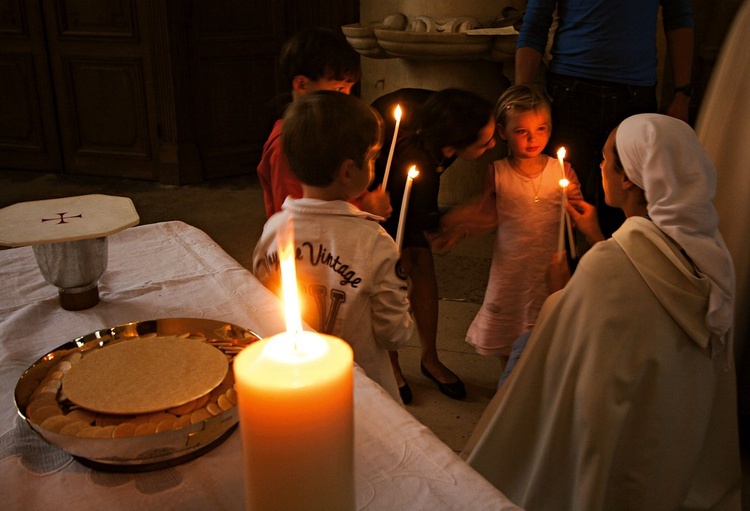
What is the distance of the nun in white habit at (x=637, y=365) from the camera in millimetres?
1489

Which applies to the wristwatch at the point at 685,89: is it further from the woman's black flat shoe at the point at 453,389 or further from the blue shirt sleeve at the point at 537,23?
the woman's black flat shoe at the point at 453,389

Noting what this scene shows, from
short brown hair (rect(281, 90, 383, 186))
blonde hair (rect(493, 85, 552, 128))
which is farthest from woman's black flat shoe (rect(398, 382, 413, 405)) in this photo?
short brown hair (rect(281, 90, 383, 186))

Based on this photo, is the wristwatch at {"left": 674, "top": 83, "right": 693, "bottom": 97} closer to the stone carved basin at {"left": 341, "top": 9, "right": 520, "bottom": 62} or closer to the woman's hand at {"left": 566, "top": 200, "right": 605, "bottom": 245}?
the woman's hand at {"left": 566, "top": 200, "right": 605, "bottom": 245}

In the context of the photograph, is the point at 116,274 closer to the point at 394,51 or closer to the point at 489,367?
the point at 489,367

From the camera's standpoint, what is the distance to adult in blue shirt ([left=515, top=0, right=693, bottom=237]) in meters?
2.79

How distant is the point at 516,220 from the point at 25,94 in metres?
4.39

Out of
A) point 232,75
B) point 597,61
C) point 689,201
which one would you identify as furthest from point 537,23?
point 232,75

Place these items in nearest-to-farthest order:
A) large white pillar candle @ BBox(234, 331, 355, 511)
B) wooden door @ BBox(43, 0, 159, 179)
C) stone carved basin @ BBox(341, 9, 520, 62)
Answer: large white pillar candle @ BBox(234, 331, 355, 511)
stone carved basin @ BBox(341, 9, 520, 62)
wooden door @ BBox(43, 0, 159, 179)

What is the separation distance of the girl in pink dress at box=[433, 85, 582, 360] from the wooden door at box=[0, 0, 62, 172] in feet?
13.4

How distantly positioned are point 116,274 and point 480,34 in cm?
294

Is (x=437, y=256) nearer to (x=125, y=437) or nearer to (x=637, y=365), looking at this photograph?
(x=637, y=365)

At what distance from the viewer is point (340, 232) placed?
152 centimetres

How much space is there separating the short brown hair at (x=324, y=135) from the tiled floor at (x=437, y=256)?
119cm

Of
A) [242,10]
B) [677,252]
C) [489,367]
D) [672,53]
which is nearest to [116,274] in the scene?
[677,252]
